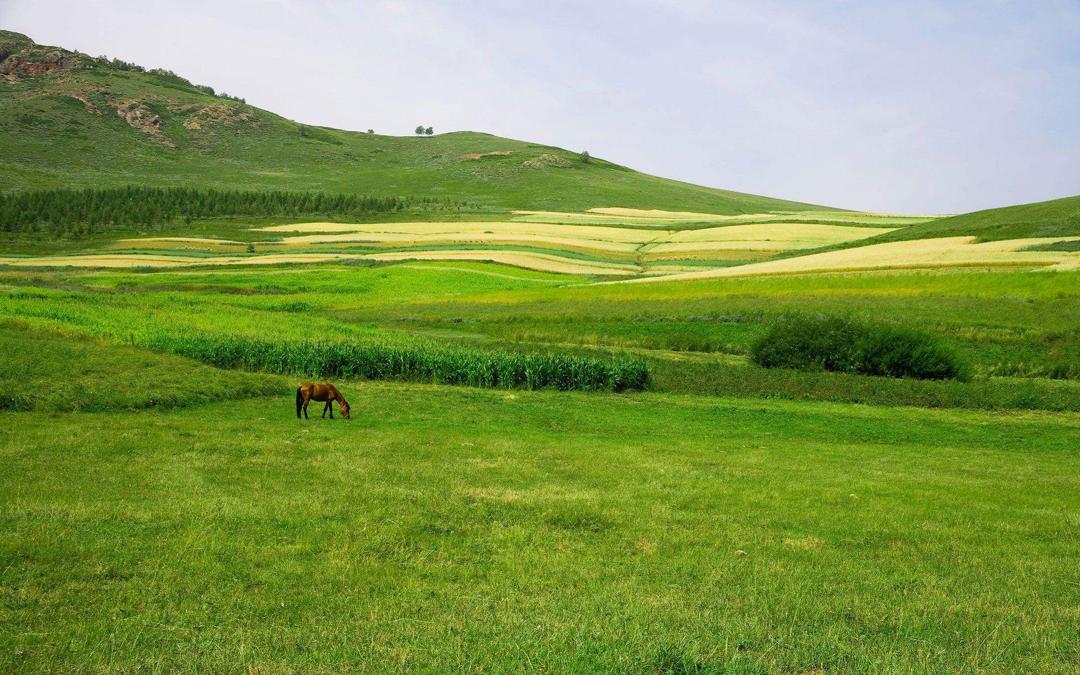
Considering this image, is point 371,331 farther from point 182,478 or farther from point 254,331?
point 182,478

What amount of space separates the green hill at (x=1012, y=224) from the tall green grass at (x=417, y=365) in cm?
4888

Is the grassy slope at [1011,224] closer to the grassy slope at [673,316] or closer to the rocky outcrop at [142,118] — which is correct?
the grassy slope at [673,316]

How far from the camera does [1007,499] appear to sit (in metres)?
14.0

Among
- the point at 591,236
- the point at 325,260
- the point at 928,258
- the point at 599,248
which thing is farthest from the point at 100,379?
the point at 591,236

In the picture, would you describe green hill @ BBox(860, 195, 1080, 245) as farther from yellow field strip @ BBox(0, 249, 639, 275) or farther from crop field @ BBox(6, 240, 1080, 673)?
crop field @ BBox(6, 240, 1080, 673)

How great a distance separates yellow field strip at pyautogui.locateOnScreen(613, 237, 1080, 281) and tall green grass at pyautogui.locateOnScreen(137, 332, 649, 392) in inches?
1300

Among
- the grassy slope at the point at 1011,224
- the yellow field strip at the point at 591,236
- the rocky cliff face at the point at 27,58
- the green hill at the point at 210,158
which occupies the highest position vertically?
the rocky cliff face at the point at 27,58

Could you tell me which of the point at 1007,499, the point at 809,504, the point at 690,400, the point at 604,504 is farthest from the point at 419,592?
the point at 690,400

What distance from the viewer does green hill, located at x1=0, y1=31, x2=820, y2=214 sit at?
14800 centimetres

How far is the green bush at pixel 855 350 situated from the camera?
32719 millimetres

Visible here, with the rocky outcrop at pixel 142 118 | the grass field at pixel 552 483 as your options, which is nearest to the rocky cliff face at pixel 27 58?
the rocky outcrop at pixel 142 118

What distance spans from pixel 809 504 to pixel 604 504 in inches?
128

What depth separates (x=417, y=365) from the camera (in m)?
30.1

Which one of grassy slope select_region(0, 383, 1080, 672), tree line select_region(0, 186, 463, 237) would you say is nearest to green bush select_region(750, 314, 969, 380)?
grassy slope select_region(0, 383, 1080, 672)
